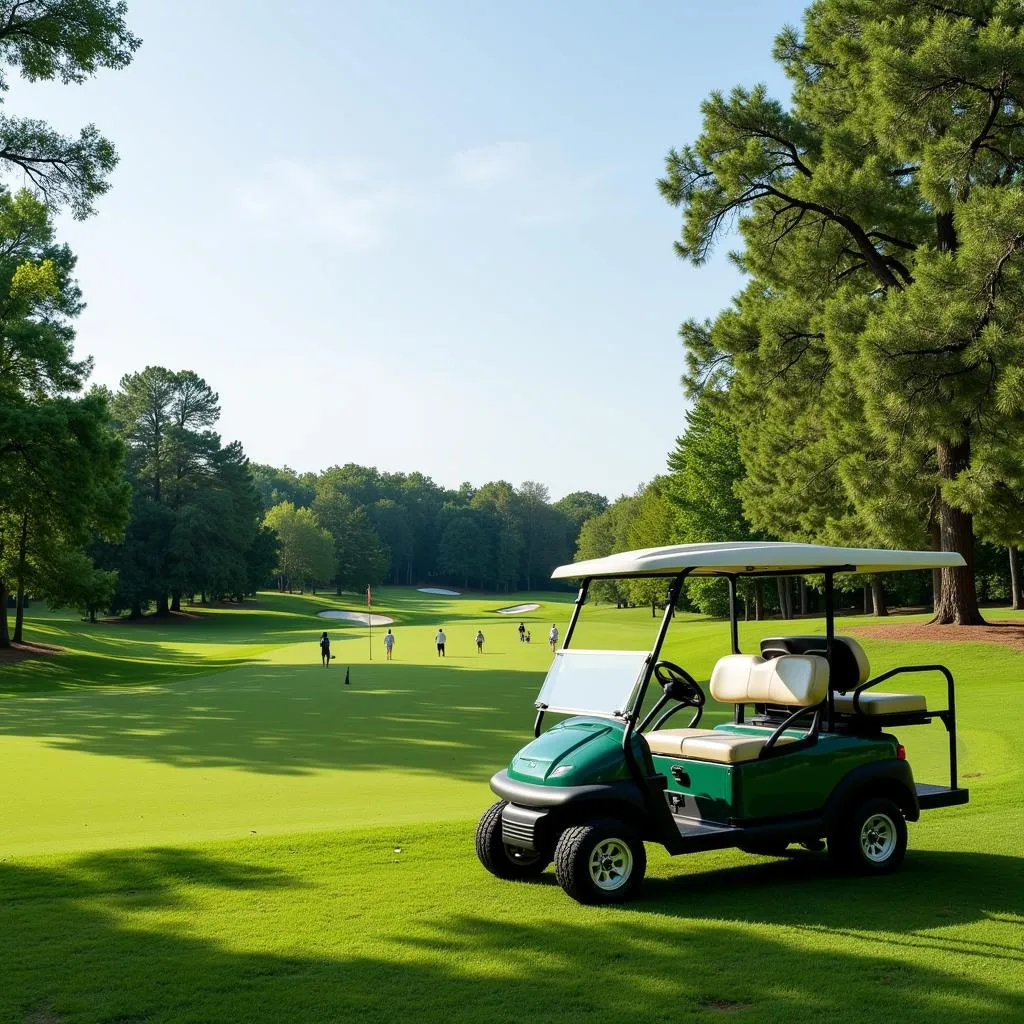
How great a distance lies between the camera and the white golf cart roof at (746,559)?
7438 mm

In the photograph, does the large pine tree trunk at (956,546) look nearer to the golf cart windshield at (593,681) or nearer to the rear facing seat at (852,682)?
the rear facing seat at (852,682)

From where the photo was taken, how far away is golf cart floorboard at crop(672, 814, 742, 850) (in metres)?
7.25

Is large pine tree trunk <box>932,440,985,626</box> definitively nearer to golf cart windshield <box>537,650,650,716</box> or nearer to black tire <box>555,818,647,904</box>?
golf cart windshield <box>537,650,650,716</box>

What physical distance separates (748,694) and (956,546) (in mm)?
22658

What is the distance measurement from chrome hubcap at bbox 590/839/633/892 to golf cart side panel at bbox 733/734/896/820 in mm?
862

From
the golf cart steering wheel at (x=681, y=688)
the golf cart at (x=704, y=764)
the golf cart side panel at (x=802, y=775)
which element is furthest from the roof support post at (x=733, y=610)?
the golf cart side panel at (x=802, y=775)

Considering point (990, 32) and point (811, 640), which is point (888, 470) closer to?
point (990, 32)

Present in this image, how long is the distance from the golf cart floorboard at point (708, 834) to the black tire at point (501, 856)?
3.40 ft

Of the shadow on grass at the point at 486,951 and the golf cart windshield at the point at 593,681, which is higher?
the golf cart windshield at the point at 593,681

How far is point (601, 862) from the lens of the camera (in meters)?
7.08

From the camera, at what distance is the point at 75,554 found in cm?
4153

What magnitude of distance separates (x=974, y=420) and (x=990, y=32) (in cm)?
889

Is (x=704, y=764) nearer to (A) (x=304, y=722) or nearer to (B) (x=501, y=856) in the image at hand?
(B) (x=501, y=856)

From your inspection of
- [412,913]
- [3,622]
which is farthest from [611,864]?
[3,622]
